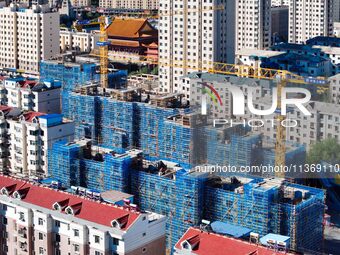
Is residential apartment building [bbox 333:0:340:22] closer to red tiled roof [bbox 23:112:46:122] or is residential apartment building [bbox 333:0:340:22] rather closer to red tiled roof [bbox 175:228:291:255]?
red tiled roof [bbox 23:112:46:122]

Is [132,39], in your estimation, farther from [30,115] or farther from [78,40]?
[30,115]

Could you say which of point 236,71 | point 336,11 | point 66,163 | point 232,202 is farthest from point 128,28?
point 232,202

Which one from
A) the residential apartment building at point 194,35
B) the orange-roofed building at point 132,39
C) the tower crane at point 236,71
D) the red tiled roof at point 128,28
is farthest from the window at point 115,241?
the red tiled roof at point 128,28

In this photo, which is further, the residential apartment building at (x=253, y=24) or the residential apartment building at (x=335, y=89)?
the residential apartment building at (x=253, y=24)

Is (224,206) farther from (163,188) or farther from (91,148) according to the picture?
(91,148)

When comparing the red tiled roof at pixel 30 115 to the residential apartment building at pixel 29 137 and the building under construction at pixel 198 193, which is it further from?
the building under construction at pixel 198 193

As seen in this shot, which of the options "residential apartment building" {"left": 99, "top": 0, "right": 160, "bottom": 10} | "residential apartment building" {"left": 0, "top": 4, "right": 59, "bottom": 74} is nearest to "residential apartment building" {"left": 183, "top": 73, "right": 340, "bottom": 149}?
"residential apartment building" {"left": 0, "top": 4, "right": 59, "bottom": 74}
